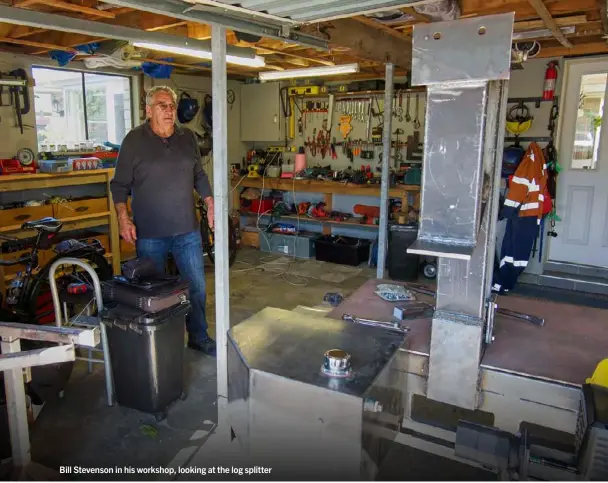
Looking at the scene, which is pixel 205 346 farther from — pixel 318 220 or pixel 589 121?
pixel 589 121

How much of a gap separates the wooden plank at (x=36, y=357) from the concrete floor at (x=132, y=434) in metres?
0.82

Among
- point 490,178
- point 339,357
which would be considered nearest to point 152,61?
point 490,178

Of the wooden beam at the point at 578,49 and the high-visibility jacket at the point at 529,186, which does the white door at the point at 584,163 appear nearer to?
the wooden beam at the point at 578,49

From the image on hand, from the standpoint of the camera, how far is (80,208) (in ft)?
16.0

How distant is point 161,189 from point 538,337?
2.33 meters

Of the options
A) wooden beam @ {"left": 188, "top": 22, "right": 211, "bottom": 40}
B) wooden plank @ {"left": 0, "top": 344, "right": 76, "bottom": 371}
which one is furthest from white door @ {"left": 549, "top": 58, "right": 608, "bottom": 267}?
wooden plank @ {"left": 0, "top": 344, "right": 76, "bottom": 371}

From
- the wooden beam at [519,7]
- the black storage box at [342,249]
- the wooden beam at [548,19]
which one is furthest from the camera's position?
the black storage box at [342,249]

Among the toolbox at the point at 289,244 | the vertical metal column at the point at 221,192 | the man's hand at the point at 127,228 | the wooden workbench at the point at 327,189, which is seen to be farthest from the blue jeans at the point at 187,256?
the toolbox at the point at 289,244

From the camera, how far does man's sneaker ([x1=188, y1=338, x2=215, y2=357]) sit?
3.45 metres

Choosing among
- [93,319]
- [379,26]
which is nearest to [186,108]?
[379,26]

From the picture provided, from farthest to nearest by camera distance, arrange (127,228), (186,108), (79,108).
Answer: (186,108) → (79,108) → (127,228)

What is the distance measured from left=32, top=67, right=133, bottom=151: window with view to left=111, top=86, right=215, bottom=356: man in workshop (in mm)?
2756

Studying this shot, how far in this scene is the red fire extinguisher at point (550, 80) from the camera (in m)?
5.04

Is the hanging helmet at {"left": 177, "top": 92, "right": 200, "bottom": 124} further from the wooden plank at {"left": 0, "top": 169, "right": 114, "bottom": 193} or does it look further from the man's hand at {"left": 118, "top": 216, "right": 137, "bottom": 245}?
the man's hand at {"left": 118, "top": 216, "right": 137, "bottom": 245}
